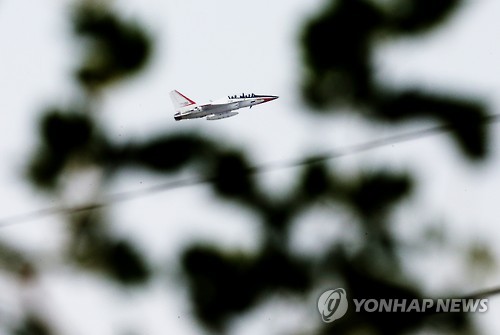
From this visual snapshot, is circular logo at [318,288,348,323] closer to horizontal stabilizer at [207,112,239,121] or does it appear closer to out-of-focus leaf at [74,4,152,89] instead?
out-of-focus leaf at [74,4,152,89]

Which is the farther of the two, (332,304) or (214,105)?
(214,105)

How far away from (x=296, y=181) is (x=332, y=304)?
225 mm

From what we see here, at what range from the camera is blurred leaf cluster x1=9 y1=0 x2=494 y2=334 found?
1.51 m

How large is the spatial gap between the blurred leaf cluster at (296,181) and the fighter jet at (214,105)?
0.52 meters

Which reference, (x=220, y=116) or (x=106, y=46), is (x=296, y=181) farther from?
(x=220, y=116)

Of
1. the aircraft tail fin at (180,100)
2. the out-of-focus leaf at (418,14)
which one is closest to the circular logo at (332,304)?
the out-of-focus leaf at (418,14)

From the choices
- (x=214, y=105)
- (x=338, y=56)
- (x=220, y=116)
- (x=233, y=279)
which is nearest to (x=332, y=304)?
(x=233, y=279)

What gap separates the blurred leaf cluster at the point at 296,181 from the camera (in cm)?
151

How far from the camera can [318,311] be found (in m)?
1.49

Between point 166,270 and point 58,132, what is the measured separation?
289 mm

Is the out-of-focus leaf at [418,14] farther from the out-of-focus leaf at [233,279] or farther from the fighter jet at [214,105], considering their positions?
the fighter jet at [214,105]

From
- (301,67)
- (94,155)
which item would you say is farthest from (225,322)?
(301,67)

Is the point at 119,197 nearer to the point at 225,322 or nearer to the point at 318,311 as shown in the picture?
the point at 225,322

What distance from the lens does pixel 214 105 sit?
2.38 metres
